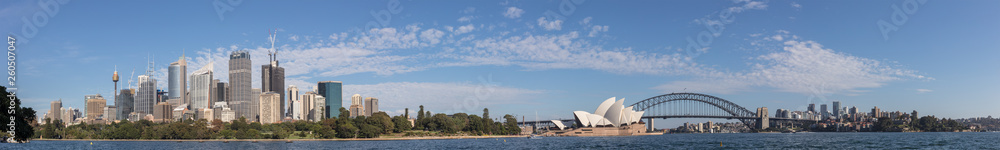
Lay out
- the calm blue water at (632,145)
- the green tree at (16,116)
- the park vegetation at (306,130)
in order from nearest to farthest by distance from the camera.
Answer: the green tree at (16,116), the calm blue water at (632,145), the park vegetation at (306,130)

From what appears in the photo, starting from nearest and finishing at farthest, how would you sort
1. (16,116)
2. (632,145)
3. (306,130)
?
(16,116) → (632,145) → (306,130)

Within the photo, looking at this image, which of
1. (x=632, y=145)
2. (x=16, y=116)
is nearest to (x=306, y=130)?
(x=632, y=145)

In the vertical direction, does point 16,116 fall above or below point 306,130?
above

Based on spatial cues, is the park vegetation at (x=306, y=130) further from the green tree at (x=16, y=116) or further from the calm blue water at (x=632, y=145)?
the green tree at (x=16, y=116)

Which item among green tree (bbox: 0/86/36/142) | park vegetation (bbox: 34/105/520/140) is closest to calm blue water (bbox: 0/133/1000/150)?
park vegetation (bbox: 34/105/520/140)

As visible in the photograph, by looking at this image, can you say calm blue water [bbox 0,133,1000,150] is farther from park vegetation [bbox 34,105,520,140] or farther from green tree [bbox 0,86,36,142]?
green tree [bbox 0,86,36,142]

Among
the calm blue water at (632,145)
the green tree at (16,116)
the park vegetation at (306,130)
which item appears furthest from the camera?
the park vegetation at (306,130)

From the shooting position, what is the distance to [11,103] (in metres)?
42.1

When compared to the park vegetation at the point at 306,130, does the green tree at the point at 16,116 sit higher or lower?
higher

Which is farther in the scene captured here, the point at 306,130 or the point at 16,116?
the point at 306,130

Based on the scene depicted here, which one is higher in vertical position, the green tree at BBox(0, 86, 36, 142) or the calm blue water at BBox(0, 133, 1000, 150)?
the green tree at BBox(0, 86, 36, 142)

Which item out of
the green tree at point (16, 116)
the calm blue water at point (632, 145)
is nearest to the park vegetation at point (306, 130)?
the calm blue water at point (632, 145)

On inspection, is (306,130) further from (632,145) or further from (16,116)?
(16,116)

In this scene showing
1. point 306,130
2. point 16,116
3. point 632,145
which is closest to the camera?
point 16,116
